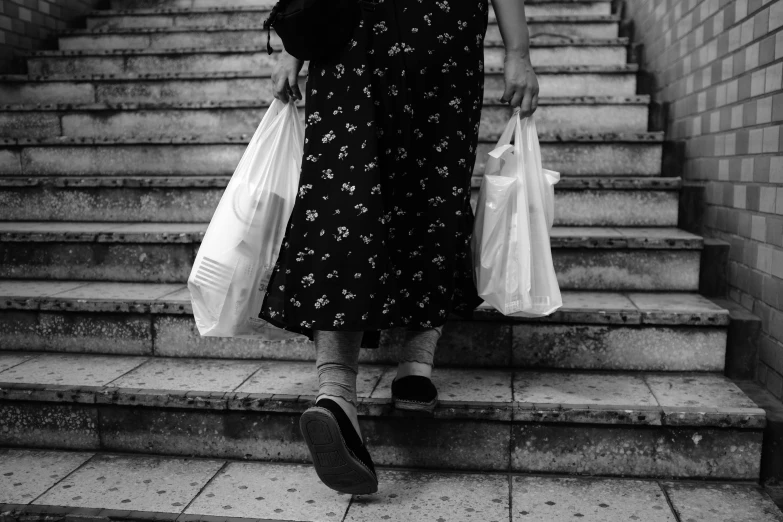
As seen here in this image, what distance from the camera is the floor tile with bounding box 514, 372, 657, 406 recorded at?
73.8 inches

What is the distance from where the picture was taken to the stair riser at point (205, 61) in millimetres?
3652

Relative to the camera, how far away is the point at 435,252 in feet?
5.75

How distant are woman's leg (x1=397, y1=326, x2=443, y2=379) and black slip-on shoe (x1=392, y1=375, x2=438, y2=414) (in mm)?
26

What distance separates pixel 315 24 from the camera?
1.49 metres

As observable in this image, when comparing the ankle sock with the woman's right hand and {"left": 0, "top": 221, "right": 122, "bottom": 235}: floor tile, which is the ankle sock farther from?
{"left": 0, "top": 221, "right": 122, "bottom": 235}: floor tile

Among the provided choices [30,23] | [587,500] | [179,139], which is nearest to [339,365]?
[587,500]

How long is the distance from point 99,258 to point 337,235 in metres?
1.43

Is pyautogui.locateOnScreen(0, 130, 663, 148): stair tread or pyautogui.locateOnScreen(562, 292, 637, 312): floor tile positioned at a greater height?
pyautogui.locateOnScreen(0, 130, 663, 148): stair tread

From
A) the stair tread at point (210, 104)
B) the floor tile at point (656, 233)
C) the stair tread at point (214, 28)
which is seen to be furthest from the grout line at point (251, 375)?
the stair tread at point (214, 28)

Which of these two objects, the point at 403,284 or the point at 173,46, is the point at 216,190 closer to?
the point at 403,284

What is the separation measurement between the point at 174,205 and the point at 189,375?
98cm

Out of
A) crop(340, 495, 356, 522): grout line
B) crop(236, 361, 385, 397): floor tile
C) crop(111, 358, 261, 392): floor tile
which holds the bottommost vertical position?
crop(340, 495, 356, 522): grout line

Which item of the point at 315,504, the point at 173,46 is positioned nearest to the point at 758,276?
the point at 315,504

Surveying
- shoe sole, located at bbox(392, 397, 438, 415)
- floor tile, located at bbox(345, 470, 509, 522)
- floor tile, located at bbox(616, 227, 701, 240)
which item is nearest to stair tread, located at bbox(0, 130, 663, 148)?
floor tile, located at bbox(616, 227, 701, 240)
